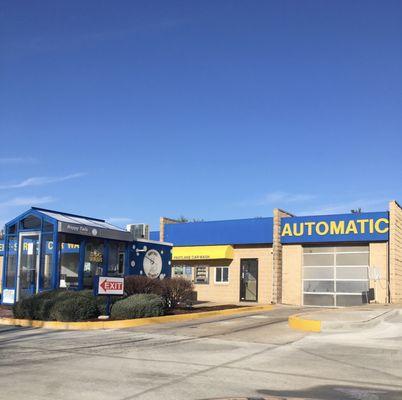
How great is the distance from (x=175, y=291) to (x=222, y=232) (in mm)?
11906

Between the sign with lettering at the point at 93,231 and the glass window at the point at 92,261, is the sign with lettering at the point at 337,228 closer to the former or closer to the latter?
the sign with lettering at the point at 93,231

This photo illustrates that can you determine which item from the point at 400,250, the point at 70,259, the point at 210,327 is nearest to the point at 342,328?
the point at 210,327

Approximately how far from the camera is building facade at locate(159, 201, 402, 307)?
26.7 meters

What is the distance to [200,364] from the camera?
31.5 feet

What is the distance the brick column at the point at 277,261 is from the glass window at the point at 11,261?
1369 cm

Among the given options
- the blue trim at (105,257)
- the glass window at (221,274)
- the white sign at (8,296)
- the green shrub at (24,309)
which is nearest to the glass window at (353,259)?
the glass window at (221,274)

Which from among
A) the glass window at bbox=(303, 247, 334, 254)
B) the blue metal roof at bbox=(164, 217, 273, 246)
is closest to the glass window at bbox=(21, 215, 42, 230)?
the blue metal roof at bbox=(164, 217, 273, 246)

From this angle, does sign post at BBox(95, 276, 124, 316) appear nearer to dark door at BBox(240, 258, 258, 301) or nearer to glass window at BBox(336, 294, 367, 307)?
dark door at BBox(240, 258, 258, 301)

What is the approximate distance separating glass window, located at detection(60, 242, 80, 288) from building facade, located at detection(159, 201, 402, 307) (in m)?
11.3

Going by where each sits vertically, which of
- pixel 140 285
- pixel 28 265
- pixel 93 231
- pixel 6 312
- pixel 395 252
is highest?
pixel 93 231

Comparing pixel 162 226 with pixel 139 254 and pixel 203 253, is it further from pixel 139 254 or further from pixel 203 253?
pixel 139 254

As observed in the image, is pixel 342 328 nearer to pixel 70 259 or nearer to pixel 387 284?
pixel 70 259

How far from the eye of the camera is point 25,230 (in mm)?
21172

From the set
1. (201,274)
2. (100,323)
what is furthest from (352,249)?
(100,323)
